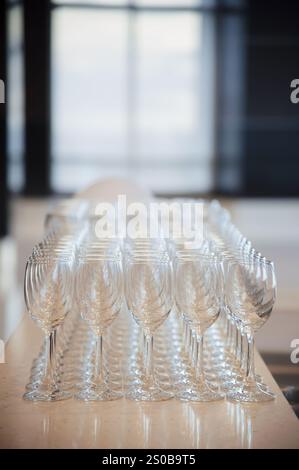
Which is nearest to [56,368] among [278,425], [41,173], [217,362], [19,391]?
[19,391]

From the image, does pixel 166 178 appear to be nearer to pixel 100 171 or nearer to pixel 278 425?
pixel 100 171

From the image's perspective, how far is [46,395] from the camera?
4.23ft

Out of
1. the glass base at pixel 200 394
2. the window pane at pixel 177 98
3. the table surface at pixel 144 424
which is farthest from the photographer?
the window pane at pixel 177 98

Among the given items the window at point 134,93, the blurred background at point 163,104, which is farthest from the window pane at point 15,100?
the window at point 134,93

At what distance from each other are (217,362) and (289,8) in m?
5.86

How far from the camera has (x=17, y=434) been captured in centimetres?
113

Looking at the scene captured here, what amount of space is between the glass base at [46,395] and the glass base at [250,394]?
0.76ft

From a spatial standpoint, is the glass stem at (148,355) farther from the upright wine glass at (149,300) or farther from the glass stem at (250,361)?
the glass stem at (250,361)

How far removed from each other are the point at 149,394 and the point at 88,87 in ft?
19.5

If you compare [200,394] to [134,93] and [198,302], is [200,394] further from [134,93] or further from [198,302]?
[134,93]

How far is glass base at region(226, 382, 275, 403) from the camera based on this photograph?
50.5 inches

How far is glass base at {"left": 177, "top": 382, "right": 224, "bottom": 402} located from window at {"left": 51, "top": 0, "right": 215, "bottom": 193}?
5.78 m

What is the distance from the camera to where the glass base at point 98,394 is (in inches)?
50.4

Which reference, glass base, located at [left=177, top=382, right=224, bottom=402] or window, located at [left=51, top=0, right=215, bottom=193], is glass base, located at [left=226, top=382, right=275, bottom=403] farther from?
window, located at [left=51, top=0, right=215, bottom=193]
